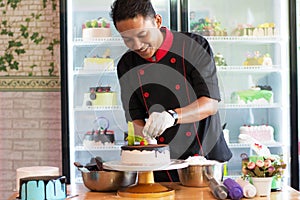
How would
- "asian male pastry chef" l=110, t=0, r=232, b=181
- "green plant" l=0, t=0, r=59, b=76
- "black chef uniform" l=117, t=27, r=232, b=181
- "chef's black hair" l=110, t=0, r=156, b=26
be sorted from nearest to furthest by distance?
"chef's black hair" l=110, t=0, r=156, b=26 < "asian male pastry chef" l=110, t=0, r=232, b=181 < "black chef uniform" l=117, t=27, r=232, b=181 < "green plant" l=0, t=0, r=59, b=76

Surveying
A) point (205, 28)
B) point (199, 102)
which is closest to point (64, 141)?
point (205, 28)

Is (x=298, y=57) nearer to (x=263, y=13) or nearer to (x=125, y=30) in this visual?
(x=263, y=13)

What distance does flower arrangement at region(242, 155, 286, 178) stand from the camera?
7.75 ft

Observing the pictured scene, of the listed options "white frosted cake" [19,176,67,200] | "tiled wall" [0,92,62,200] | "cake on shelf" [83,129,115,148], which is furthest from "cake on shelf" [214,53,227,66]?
"white frosted cake" [19,176,67,200]

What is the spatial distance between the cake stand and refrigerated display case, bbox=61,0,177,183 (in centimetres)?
209

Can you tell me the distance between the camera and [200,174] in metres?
2.49

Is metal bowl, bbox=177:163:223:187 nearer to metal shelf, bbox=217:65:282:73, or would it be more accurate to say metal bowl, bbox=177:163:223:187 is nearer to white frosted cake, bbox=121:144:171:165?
white frosted cake, bbox=121:144:171:165

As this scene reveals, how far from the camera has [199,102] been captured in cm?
280

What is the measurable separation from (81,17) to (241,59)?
4.74 ft

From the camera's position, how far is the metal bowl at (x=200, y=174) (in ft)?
8.14

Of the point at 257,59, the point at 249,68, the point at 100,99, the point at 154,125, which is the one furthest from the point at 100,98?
the point at 154,125

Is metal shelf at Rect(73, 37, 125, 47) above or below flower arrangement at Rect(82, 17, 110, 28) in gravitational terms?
below

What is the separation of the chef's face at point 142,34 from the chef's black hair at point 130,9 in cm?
2

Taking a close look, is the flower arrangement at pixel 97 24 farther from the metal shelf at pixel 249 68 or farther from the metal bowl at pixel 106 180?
the metal bowl at pixel 106 180
